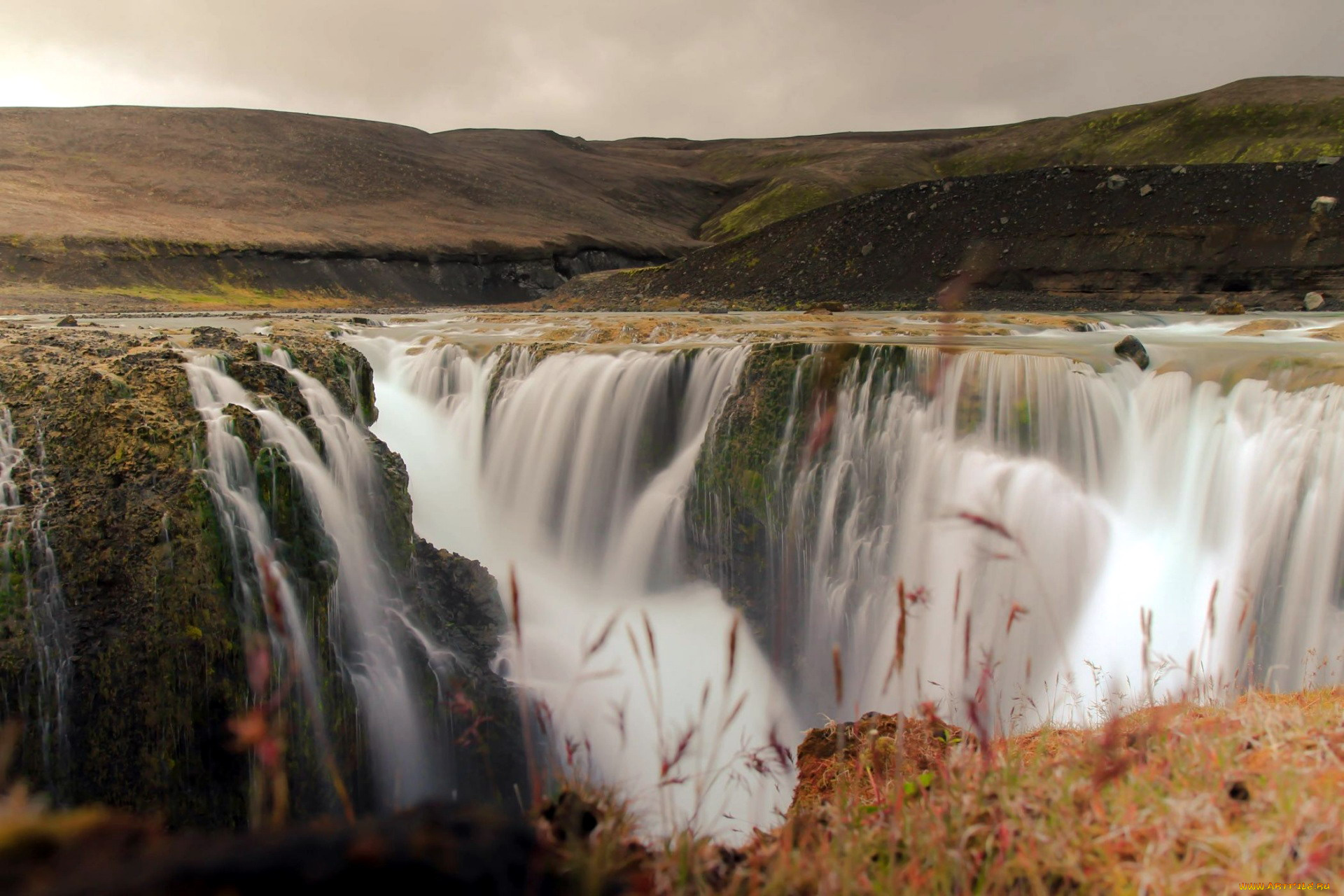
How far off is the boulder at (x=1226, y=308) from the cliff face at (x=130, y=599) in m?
23.8

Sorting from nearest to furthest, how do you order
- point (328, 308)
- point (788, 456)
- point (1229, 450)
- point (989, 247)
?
point (1229, 450)
point (788, 456)
point (989, 247)
point (328, 308)

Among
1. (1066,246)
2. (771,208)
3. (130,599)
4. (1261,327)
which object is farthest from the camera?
(771,208)

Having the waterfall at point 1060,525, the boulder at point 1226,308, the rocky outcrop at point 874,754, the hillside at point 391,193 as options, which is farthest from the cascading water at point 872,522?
the hillside at point 391,193

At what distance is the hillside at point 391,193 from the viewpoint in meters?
35.9

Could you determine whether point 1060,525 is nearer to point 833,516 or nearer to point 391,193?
point 833,516

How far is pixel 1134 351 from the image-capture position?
31.8 feet

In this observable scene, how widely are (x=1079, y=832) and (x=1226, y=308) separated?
957 inches

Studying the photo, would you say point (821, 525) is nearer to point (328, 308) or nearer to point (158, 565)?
point (158, 565)

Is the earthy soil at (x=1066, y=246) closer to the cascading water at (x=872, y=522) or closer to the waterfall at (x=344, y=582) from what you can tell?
the cascading water at (x=872, y=522)

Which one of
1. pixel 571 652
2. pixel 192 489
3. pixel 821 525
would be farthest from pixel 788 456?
pixel 192 489

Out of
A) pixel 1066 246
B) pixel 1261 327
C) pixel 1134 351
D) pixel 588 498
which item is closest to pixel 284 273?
pixel 588 498

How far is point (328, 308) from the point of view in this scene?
33812mm

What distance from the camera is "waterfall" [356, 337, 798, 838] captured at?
8820 millimetres

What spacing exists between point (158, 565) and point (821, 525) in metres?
6.67
